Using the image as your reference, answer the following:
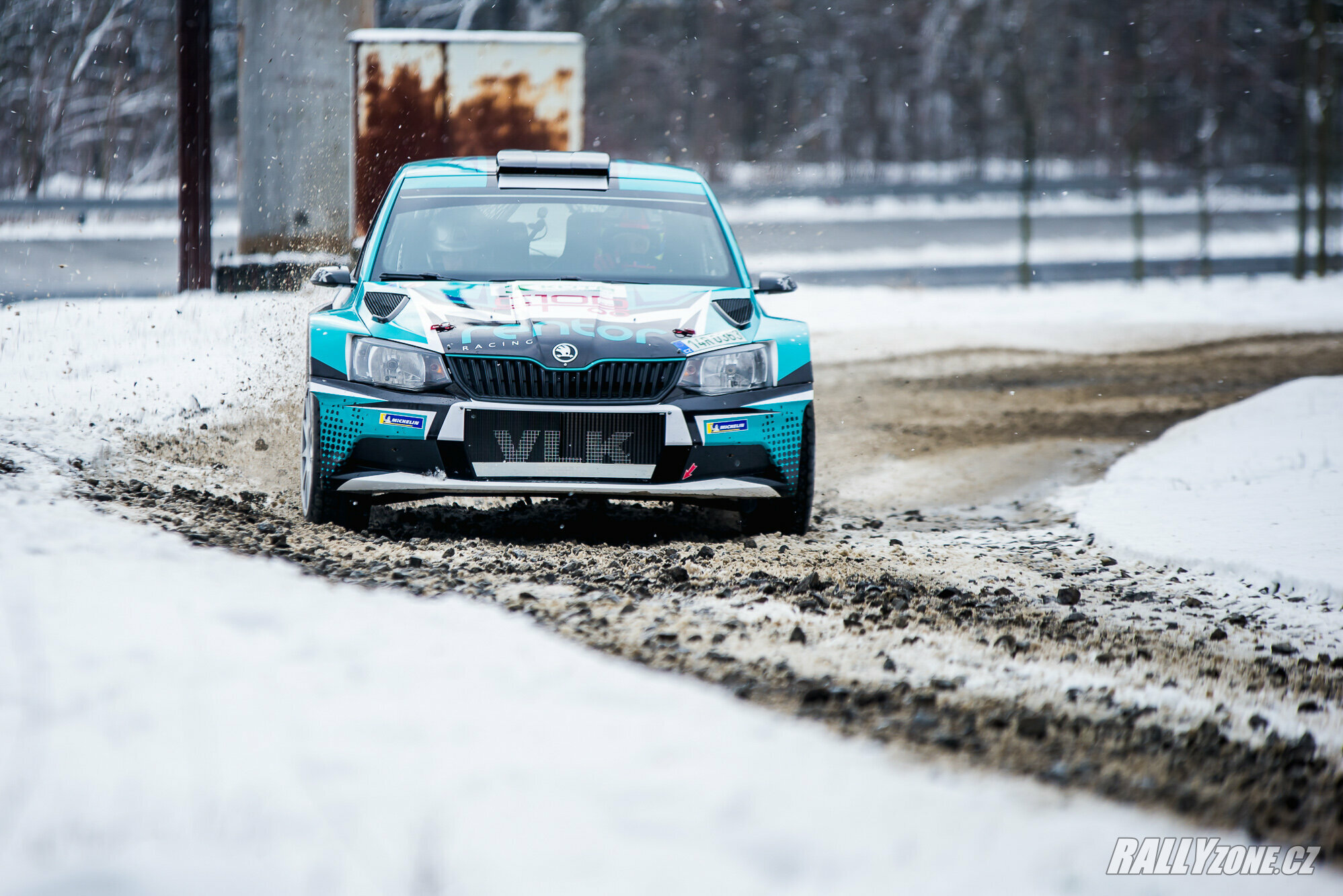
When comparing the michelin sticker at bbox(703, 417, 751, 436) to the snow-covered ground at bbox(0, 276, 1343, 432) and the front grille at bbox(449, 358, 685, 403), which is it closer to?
the front grille at bbox(449, 358, 685, 403)

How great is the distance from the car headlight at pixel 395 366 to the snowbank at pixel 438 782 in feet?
5.02

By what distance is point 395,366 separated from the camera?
514 cm

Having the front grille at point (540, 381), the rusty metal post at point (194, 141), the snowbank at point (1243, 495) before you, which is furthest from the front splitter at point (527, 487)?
the rusty metal post at point (194, 141)

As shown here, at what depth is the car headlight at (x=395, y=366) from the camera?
5.09 meters

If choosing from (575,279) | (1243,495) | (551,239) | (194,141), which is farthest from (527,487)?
(194,141)

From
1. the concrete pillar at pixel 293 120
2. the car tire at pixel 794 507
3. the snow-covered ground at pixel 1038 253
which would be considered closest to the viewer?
the car tire at pixel 794 507

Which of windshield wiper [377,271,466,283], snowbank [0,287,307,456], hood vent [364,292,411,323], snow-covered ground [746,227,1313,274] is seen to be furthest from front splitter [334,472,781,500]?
snow-covered ground [746,227,1313,274]

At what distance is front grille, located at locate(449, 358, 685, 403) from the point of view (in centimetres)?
505

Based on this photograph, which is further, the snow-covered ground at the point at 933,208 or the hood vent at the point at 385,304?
the snow-covered ground at the point at 933,208

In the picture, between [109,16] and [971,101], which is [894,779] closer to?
[109,16]

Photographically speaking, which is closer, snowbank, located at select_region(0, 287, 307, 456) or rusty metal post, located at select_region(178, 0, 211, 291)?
snowbank, located at select_region(0, 287, 307, 456)

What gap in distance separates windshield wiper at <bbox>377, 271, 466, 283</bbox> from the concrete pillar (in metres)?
7.23

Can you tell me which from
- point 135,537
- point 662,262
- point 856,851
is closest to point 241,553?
point 135,537

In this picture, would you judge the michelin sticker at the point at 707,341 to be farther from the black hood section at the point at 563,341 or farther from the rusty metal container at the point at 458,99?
the rusty metal container at the point at 458,99
